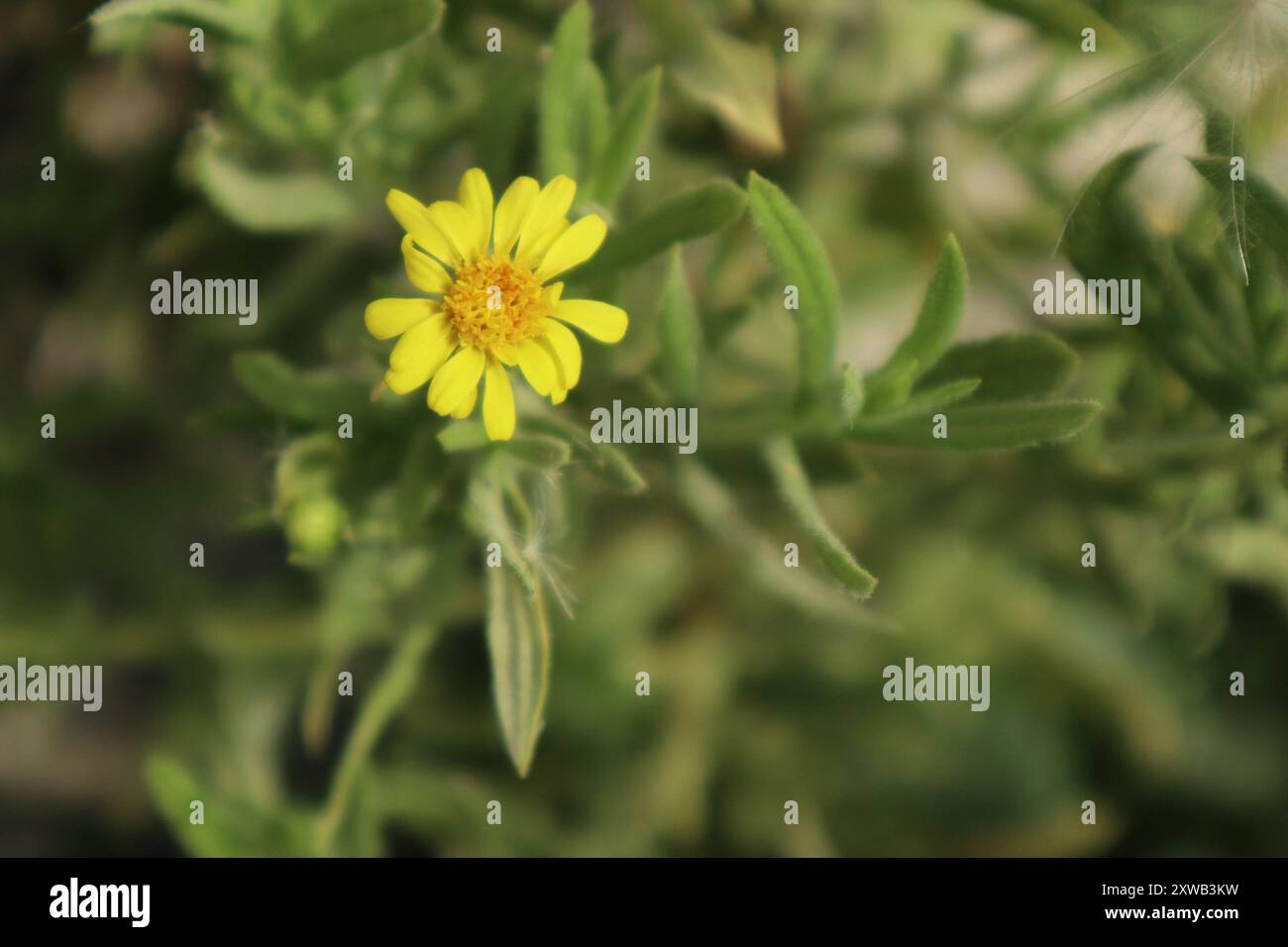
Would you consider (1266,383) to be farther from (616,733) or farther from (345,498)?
(616,733)

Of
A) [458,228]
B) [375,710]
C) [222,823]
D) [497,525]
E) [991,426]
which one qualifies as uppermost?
[458,228]

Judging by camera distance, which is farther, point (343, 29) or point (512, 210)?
point (343, 29)

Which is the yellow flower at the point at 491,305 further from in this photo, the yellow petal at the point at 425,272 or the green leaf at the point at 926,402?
the green leaf at the point at 926,402

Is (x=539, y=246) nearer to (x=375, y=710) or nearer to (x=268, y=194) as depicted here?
(x=268, y=194)

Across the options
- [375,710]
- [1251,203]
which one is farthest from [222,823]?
[1251,203]

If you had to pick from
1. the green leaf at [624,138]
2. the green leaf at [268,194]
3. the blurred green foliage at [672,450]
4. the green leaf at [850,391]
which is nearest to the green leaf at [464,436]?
the blurred green foliage at [672,450]

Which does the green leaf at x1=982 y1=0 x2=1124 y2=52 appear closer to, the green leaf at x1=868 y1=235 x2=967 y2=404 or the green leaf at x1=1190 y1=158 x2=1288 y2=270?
the green leaf at x1=1190 y1=158 x2=1288 y2=270

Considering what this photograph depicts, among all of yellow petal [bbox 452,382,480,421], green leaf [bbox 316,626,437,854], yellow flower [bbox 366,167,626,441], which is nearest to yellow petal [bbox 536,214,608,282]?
yellow flower [bbox 366,167,626,441]
